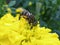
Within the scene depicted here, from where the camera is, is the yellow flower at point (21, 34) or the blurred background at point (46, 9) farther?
the blurred background at point (46, 9)

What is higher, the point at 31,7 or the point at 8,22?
the point at 8,22

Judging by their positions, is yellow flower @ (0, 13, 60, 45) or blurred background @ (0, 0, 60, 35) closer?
yellow flower @ (0, 13, 60, 45)

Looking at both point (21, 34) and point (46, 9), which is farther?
point (46, 9)

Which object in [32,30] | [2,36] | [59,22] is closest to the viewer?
[2,36]

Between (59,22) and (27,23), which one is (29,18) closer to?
(27,23)

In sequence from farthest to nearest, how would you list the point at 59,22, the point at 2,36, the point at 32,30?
the point at 59,22 → the point at 32,30 → the point at 2,36

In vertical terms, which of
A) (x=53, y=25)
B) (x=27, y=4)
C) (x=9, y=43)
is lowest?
(x=53, y=25)

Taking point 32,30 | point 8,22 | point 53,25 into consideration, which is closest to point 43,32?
point 32,30

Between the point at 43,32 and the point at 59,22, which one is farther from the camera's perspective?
the point at 59,22

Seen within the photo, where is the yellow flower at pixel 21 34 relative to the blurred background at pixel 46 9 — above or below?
above

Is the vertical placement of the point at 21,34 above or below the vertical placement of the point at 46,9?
above

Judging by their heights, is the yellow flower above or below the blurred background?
above
